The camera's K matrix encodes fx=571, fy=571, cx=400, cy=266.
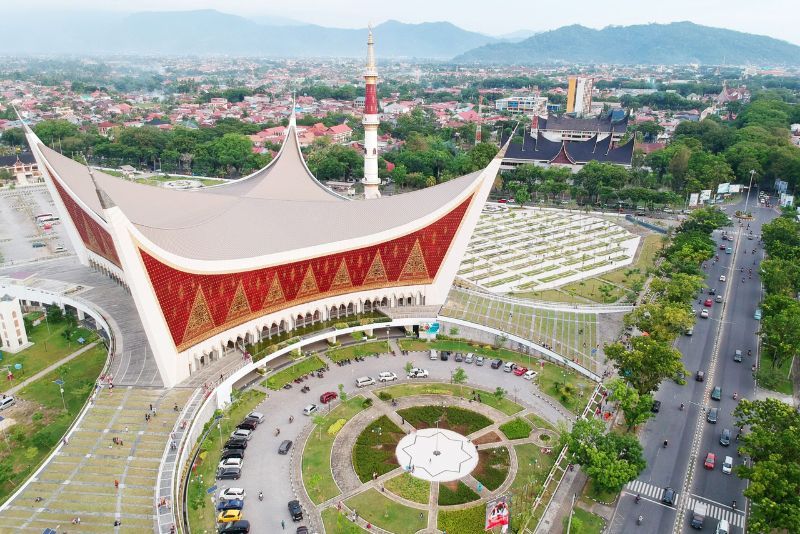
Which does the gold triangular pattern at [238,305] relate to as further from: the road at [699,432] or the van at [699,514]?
the van at [699,514]

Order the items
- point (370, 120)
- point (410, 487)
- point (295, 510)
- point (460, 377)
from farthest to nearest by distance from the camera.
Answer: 1. point (370, 120)
2. point (460, 377)
3. point (410, 487)
4. point (295, 510)

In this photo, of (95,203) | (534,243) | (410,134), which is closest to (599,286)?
(534,243)

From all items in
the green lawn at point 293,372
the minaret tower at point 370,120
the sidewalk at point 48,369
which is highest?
the minaret tower at point 370,120

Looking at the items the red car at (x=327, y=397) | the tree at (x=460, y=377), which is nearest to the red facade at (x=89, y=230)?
the red car at (x=327, y=397)

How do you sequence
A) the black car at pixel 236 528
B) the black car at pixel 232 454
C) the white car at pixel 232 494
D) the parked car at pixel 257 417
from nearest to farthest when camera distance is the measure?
the black car at pixel 236 528 < the white car at pixel 232 494 < the black car at pixel 232 454 < the parked car at pixel 257 417

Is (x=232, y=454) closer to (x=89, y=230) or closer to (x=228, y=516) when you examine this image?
(x=228, y=516)

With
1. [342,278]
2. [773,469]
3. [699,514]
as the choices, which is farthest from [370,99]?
[773,469]

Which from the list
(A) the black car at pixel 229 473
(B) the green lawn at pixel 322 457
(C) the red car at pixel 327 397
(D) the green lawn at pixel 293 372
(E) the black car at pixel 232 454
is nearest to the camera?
(B) the green lawn at pixel 322 457

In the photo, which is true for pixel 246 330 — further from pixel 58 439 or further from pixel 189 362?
pixel 58 439
